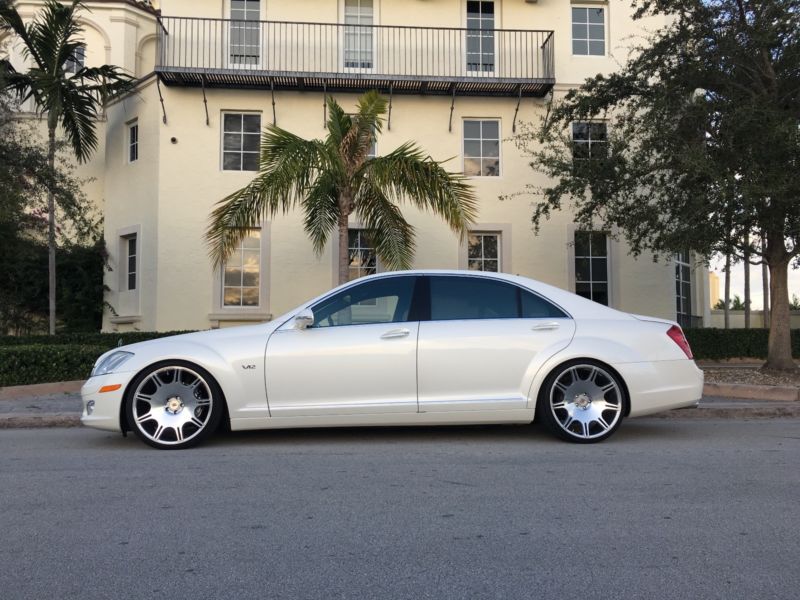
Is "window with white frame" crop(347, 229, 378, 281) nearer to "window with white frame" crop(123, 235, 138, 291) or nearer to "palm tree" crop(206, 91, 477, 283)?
"palm tree" crop(206, 91, 477, 283)

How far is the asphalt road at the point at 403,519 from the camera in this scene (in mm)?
3266

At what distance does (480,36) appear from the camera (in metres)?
17.1

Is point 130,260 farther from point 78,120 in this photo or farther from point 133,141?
point 78,120

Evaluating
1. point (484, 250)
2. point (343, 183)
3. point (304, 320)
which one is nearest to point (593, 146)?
point (484, 250)

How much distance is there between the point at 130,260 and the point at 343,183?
787 centimetres

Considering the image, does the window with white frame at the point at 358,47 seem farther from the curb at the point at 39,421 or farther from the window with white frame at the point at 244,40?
the curb at the point at 39,421

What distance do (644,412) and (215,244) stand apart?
25.1ft

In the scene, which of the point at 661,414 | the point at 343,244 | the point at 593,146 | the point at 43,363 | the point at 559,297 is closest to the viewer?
the point at 559,297

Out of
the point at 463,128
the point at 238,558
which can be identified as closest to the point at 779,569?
the point at 238,558

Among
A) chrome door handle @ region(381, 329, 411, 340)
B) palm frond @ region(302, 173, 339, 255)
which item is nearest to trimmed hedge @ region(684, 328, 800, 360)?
palm frond @ region(302, 173, 339, 255)

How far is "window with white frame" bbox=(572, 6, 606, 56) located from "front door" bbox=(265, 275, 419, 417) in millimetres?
13226

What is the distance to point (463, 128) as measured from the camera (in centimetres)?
1683

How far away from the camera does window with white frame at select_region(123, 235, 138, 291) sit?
17.1 metres

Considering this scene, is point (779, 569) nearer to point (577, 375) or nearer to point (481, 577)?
point (481, 577)
